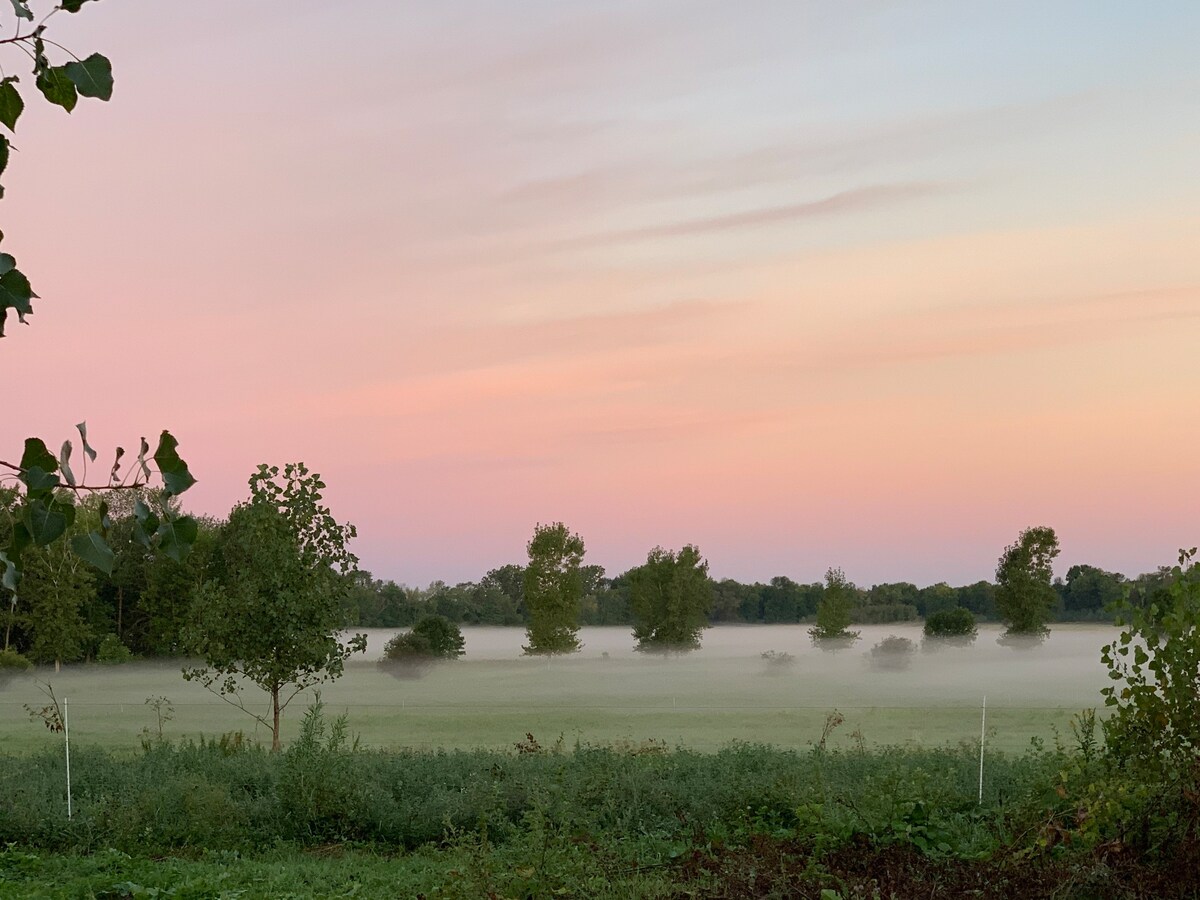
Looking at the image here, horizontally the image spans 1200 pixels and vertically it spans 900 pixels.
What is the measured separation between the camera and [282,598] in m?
15.3

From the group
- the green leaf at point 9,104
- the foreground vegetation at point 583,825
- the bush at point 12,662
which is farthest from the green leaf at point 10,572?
the bush at point 12,662

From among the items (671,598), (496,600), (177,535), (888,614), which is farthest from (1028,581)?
(177,535)

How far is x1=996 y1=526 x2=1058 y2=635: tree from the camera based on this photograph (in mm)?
34656

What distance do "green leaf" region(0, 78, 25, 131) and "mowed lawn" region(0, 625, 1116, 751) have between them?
19962mm

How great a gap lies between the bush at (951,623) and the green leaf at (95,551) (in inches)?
1576

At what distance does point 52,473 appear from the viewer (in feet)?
5.08

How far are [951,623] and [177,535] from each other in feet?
131

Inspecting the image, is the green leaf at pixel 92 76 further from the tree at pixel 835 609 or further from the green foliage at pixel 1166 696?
the tree at pixel 835 609

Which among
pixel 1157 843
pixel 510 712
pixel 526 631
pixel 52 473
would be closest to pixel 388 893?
pixel 1157 843

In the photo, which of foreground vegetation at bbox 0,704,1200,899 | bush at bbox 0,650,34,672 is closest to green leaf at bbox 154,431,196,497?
foreground vegetation at bbox 0,704,1200,899

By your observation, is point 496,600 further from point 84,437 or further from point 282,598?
point 84,437

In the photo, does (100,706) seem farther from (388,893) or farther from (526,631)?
(388,893)

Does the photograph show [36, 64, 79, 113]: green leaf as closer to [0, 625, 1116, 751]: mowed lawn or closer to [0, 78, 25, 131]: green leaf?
[0, 78, 25, 131]: green leaf

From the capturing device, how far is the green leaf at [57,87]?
66.4 inches
